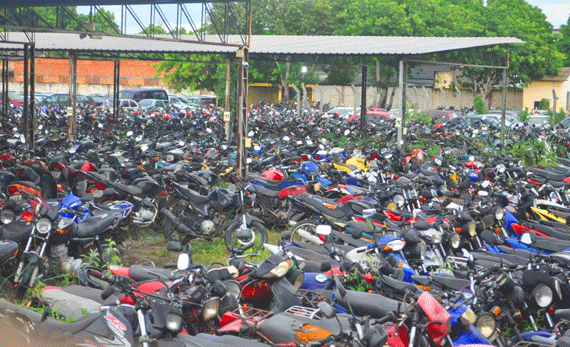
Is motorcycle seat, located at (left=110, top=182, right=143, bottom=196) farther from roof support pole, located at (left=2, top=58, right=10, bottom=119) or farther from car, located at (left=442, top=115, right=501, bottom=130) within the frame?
roof support pole, located at (left=2, top=58, right=10, bottom=119)

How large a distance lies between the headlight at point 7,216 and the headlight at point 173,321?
3.88 m

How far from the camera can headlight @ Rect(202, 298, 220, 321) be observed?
423 centimetres

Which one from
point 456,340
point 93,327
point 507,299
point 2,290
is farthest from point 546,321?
point 2,290

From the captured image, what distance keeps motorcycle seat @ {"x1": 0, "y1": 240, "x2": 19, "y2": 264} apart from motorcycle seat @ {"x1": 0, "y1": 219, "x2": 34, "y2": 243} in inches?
15.8

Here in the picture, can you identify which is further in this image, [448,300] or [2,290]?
[2,290]

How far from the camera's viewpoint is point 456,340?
14.3 ft

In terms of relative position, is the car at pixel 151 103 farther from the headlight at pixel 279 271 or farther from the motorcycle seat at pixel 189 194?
the headlight at pixel 279 271

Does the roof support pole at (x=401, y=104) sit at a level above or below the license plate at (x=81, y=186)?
above

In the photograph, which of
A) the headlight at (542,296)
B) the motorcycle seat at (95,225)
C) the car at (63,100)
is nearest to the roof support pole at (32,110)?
the motorcycle seat at (95,225)

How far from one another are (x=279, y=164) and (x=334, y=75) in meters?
27.9

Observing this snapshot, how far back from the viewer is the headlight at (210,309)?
4.23 metres

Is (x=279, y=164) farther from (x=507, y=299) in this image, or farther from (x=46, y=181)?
(x=507, y=299)

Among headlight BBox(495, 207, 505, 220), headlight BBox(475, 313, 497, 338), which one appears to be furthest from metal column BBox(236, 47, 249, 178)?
headlight BBox(475, 313, 497, 338)

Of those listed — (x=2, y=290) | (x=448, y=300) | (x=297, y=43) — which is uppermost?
(x=297, y=43)
